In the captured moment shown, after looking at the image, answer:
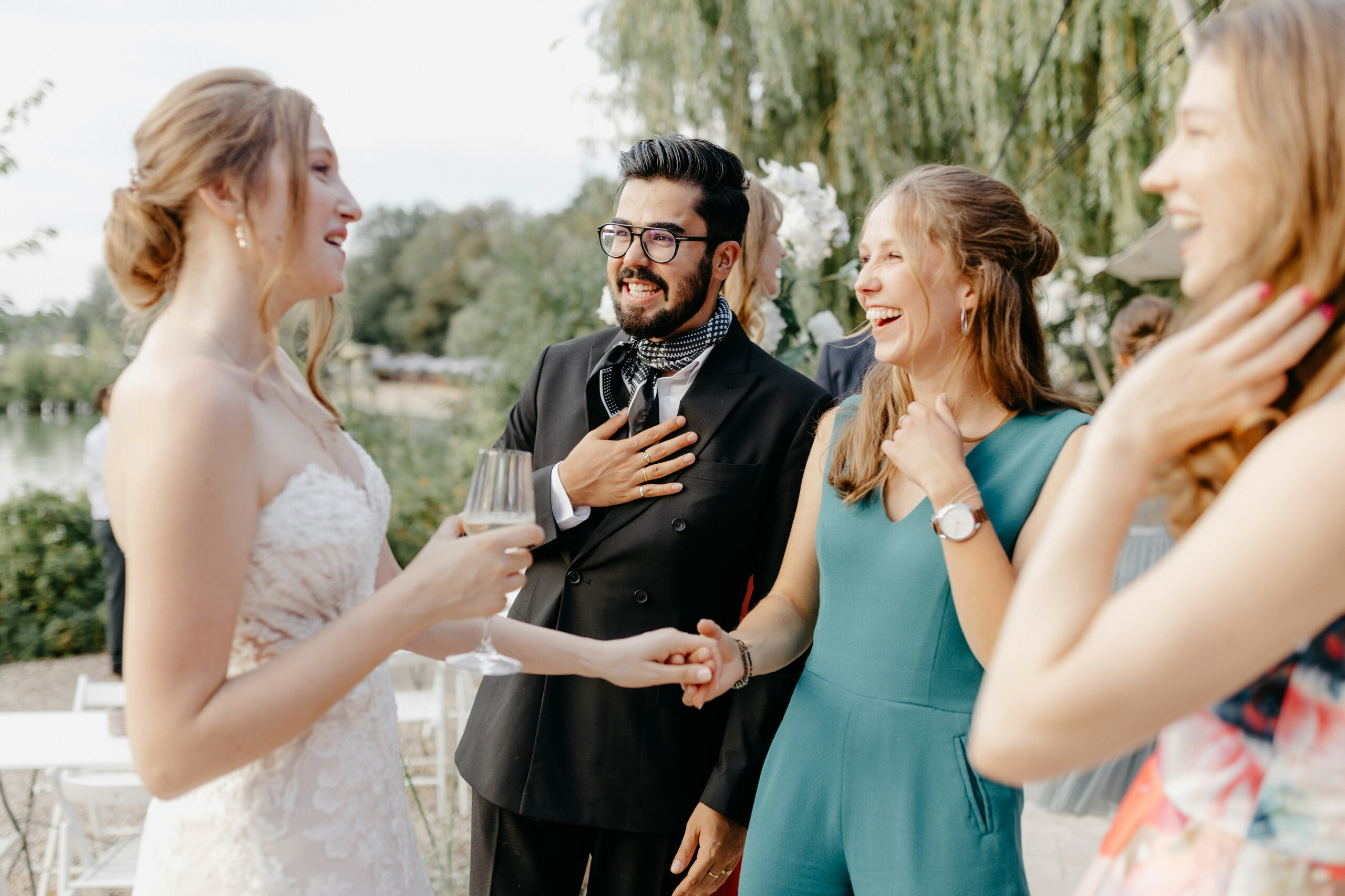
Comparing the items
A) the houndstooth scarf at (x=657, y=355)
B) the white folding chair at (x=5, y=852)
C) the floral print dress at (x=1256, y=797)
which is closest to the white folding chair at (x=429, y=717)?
the white folding chair at (x=5, y=852)

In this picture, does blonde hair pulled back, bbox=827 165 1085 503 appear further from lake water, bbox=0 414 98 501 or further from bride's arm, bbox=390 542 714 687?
lake water, bbox=0 414 98 501

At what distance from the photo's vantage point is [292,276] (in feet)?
5.18

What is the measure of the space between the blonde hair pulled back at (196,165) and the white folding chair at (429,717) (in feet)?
9.84

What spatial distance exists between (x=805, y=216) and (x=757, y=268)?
0.62 meters

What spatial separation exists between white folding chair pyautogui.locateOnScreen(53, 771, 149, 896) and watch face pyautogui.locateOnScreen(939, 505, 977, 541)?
2.93m

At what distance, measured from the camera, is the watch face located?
1.74 meters

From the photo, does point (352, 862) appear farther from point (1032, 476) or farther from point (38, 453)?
point (38, 453)

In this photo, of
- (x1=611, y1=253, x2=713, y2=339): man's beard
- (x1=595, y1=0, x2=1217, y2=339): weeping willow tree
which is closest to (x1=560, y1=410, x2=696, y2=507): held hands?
(x1=611, y1=253, x2=713, y2=339): man's beard

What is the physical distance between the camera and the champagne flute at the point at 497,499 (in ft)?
5.22

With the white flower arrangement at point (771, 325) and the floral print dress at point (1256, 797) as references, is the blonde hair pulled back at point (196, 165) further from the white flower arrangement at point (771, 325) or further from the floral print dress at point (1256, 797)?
the white flower arrangement at point (771, 325)

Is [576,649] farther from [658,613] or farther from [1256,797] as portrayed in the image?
[1256,797]

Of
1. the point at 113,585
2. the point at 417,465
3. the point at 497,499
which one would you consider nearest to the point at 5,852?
the point at 497,499

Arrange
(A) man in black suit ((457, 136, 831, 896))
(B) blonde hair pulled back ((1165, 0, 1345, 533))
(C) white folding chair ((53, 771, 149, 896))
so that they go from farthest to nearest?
(C) white folding chair ((53, 771, 149, 896))
(A) man in black suit ((457, 136, 831, 896))
(B) blonde hair pulled back ((1165, 0, 1345, 533))

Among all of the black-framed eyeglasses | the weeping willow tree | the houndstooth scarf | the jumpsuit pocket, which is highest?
the weeping willow tree
